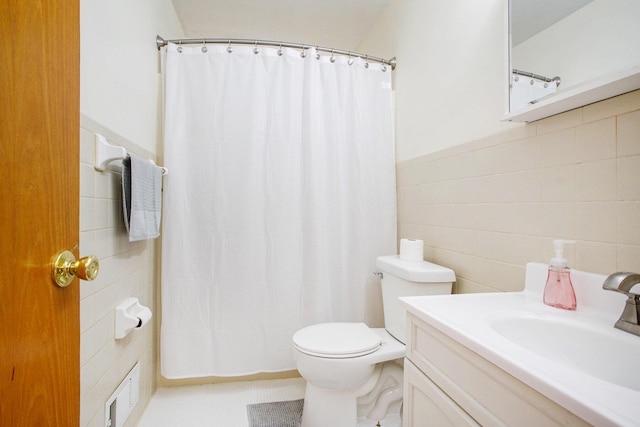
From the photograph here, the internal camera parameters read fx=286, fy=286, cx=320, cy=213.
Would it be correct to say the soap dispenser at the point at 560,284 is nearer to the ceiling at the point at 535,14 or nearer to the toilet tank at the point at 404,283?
the toilet tank at the point at 404,283

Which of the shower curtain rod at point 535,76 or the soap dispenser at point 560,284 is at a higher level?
the shower curtain rod at point 535,76

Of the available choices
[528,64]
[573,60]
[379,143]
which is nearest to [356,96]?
[379,143]

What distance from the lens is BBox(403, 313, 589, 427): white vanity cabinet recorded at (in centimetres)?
49

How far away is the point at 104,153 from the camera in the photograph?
1.00 meters

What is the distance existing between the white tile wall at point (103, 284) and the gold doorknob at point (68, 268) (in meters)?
0.44

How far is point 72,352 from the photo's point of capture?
0.56 m

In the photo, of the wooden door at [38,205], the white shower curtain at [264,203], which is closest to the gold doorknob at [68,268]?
the wooden door at [38,205]

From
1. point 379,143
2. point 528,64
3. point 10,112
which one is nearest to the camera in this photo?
point 10,112

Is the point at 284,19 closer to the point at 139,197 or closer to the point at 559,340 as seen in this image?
the point at 139,197

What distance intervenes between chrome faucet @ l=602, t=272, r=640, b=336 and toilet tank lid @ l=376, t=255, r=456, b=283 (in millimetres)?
598

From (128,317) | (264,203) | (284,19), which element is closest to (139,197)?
(128,317)

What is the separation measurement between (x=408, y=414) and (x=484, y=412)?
359 millimetres

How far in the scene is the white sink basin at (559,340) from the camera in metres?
0.42

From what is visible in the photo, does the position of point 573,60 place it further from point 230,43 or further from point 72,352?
point 230,43
